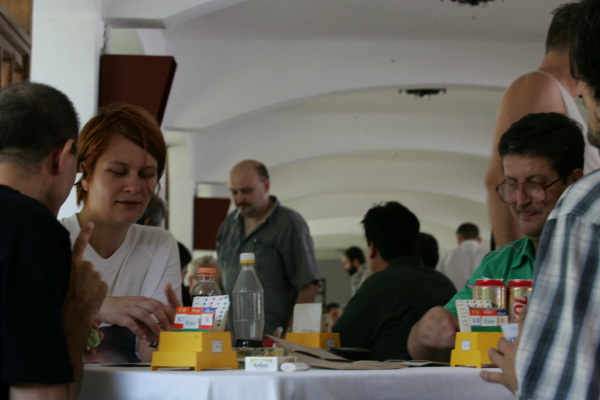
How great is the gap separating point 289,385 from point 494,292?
2.31 feet

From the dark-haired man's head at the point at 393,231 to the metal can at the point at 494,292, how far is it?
1.24m

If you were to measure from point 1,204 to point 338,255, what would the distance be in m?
26.9

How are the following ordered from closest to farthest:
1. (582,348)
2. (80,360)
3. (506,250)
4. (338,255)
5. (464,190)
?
(582,348), (80,360), (506,250), (464,190), (338,255)

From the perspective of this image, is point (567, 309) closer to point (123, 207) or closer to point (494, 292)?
point (494, 292)

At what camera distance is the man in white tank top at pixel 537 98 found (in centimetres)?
313

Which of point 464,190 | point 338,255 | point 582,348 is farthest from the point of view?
point 338,255

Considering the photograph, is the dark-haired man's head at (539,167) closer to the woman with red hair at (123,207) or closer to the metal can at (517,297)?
the metal can at (517,297)

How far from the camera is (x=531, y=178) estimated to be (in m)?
2.48

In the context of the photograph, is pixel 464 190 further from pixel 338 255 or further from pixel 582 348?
pixel 338 255

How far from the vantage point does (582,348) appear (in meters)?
1.26

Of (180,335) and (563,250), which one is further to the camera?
(180,335)

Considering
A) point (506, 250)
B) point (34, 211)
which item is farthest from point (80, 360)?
point (506, 250)

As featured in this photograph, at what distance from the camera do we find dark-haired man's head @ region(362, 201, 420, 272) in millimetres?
3363

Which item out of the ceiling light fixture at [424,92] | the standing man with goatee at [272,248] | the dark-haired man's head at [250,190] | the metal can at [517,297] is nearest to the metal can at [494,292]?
the metal can at [517,297]
